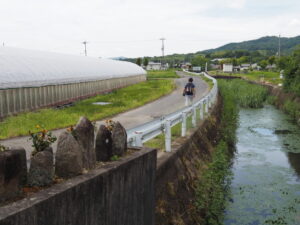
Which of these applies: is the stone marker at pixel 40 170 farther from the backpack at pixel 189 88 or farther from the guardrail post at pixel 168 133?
the backpack at pixel 189 88

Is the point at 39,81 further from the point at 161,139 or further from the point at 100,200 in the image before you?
the point at 100,200

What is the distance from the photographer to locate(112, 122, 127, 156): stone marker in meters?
5.51

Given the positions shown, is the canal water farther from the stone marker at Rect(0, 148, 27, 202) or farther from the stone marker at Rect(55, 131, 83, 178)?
the stone marker at Rect(0, 148, 27, 202)

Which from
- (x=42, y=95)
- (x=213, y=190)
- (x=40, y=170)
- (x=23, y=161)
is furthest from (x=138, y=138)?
(x=42, y=95)

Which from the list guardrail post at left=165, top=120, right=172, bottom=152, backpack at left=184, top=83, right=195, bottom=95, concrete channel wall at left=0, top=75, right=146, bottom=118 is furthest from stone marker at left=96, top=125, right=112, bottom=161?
backpack at left=184, top=83, right=195, bottom=95

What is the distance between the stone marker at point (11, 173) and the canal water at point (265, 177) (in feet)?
24.0

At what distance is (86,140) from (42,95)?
14929mm

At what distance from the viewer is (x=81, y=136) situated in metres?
4.85

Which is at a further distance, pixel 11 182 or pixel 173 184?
pixel 173 184

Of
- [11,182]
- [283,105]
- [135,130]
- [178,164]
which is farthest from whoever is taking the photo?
[283,105]

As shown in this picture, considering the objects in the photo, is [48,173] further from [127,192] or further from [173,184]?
[173,184]

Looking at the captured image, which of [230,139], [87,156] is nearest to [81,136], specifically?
[87,156]

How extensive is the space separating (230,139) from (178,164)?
31.1ft

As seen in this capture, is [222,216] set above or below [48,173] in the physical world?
below
